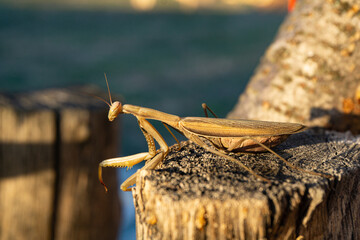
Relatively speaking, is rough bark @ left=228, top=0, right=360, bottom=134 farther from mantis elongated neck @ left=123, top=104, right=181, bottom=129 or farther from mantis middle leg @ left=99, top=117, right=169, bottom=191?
mantis middle leg @ left=99, top=117, right=169, bottom=191

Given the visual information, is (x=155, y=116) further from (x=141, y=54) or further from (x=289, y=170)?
(x=141, y=54)

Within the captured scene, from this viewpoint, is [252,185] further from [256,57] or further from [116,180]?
[256,57]

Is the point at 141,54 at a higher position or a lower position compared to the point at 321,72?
higher

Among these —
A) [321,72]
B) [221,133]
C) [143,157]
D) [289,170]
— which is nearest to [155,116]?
[143,157]

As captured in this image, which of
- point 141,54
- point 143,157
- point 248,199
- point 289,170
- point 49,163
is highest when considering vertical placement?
point 141,54

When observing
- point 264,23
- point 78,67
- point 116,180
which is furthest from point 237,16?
point 116,180

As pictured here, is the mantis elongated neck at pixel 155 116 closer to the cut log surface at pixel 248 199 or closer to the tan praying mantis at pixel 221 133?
the tan praying mantis at pixel 221 133

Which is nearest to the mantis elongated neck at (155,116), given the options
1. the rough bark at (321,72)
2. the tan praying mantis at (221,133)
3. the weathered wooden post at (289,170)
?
the tan praying mantis at (221,133)
